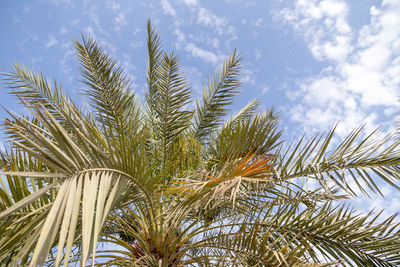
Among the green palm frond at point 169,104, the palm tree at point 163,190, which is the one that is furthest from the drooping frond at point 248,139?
the green palm frond at point 169,104

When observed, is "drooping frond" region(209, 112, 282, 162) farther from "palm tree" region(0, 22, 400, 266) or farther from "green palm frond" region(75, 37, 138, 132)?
"green palm frond" region(75, 37, 138, 132)

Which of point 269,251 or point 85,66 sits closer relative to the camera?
point 269,251

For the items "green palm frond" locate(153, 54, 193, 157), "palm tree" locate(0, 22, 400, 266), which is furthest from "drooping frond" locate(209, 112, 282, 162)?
"green palm frond" locate(153, 54, 193, 157)

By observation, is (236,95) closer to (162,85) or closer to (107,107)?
(162,85)

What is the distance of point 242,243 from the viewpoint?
2.31 metres

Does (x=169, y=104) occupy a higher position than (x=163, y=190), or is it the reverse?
(x=169, y=104)

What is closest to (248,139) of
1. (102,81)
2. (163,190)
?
(163,190)

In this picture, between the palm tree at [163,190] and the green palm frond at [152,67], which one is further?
the green palm frond at [152,67]

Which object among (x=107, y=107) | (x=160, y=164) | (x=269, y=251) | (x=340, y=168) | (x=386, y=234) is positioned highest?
(x=107, y=107)

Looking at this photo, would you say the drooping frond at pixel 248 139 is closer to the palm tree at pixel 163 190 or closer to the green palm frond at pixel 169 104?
the palm tree at pixel 163 190

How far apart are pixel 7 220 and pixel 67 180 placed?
39.9 inches

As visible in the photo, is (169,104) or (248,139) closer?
(248,139)

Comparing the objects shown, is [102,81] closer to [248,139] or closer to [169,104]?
[169,104]

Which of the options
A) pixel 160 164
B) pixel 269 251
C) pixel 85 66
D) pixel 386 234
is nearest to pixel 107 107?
pixel 85 66
